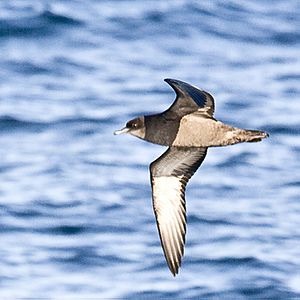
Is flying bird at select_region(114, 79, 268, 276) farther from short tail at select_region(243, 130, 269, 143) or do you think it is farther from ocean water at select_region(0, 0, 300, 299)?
ocean water at select_region(0, 0, 300, 299)

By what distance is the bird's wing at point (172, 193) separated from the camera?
9.96m

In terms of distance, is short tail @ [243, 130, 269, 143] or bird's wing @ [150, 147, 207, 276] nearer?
short tail @ [243, 130, 269, 143]

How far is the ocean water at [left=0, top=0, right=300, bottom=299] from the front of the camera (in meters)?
14.1

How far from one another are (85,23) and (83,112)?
3207mm

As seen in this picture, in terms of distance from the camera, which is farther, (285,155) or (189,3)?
(189,3)

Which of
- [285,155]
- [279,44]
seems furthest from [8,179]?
[279,44]

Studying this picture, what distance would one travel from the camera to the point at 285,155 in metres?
16.9

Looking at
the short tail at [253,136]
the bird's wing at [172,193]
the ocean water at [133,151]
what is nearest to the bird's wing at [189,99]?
the short tail at [253,136]

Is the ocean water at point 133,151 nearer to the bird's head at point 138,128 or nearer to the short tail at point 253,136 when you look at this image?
the bird's head at point 138,128

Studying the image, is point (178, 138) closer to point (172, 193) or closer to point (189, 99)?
point (189, 99)

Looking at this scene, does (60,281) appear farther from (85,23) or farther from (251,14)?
(251,14)

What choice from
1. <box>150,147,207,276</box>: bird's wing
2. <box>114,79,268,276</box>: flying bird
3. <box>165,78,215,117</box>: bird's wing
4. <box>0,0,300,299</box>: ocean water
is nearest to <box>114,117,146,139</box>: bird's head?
<box>114,79,268,276</box>: flying bird

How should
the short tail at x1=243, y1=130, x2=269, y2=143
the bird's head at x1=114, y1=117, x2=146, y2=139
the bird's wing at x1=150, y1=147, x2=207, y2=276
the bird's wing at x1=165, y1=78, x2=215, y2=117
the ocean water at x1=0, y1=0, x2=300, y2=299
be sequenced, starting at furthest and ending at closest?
the ocean water at x1=0, y1=0, x2=300, y2=299, the bird's wing at x1=150, y1=147, x2=207, y2=276, the bird's head at x1=114, y1=117, x2=146, y2=139, the bird's wing at x1=165, y1=78, x2=215, y2=117, the short tail at x1=243, y1=130, x2=269, y2=143

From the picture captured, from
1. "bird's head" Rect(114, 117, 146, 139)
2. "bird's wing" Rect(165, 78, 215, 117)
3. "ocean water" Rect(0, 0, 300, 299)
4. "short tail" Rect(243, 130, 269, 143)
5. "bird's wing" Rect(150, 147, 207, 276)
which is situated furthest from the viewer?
"ocean water" Rect(0, 0, 300, 299)
